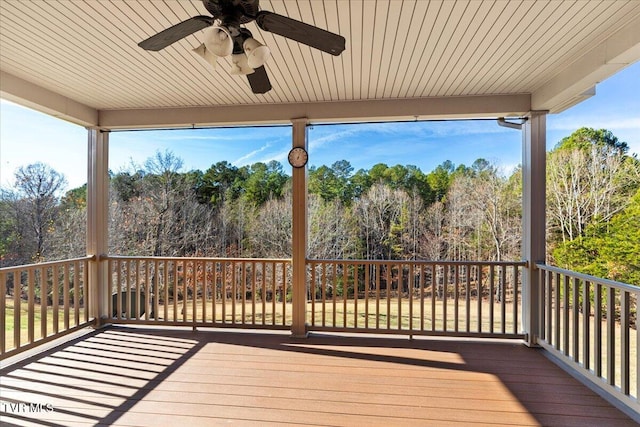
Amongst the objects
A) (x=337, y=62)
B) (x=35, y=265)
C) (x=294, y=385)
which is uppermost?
(x=337, y=62)

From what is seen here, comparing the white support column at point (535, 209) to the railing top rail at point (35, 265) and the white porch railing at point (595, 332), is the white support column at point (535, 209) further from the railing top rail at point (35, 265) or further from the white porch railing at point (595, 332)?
the railing top rail at point (35, 265)

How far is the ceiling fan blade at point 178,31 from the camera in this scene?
4.99 ft

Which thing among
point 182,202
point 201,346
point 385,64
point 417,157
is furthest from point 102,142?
point 417,157

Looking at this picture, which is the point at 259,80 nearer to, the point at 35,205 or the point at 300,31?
the point at 300,31

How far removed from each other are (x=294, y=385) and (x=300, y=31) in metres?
2.33

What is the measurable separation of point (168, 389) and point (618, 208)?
5.13 m

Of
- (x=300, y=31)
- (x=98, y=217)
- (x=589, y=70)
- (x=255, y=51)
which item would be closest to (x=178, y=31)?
(x=255, y=51)

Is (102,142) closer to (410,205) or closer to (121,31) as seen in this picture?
(121,31)

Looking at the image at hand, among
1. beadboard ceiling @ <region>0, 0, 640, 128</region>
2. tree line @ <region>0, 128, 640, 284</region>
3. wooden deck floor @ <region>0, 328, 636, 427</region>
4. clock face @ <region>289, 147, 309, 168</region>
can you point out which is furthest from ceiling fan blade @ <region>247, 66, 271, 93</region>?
tree line @ <region>0, 128, 640, 284</region>

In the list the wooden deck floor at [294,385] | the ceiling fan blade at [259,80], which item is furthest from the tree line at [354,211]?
the ceiling fan blade at [259,80]

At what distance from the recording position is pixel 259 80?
2.11m

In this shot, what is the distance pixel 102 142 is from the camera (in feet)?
12.7

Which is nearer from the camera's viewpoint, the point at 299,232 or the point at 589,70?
the point at 589,70

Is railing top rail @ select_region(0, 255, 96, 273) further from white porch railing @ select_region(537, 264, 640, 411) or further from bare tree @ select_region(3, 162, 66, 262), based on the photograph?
white porch railing @ select_region(537, 264, 640, 411)
